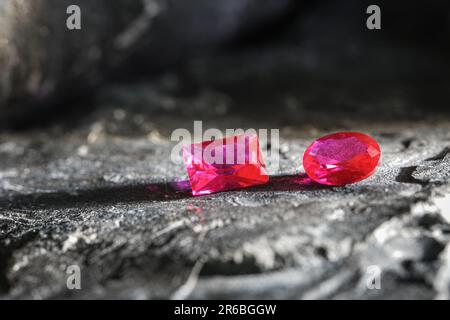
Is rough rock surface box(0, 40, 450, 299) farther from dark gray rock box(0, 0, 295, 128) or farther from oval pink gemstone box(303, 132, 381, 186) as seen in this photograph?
dark gray rock box(0, 0, 295, 128)

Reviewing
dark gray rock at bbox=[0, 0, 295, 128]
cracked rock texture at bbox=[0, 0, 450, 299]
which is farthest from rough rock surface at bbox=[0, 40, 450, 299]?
dark gray rock at bbox=[0, 0, 295, 128]

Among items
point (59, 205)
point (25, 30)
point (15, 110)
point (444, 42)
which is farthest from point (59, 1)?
point (444, 42)

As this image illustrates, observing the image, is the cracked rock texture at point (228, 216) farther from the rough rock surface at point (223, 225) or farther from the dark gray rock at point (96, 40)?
the dark gray rock at point (96, 40)

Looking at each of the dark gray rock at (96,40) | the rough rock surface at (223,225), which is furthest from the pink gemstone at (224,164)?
the dark gray rock at (96,40)

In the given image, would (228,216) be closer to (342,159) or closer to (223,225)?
(223,225)

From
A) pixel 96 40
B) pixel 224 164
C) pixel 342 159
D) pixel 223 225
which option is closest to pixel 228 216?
pixel 223 225

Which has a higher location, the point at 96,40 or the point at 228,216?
the point at 96,40
